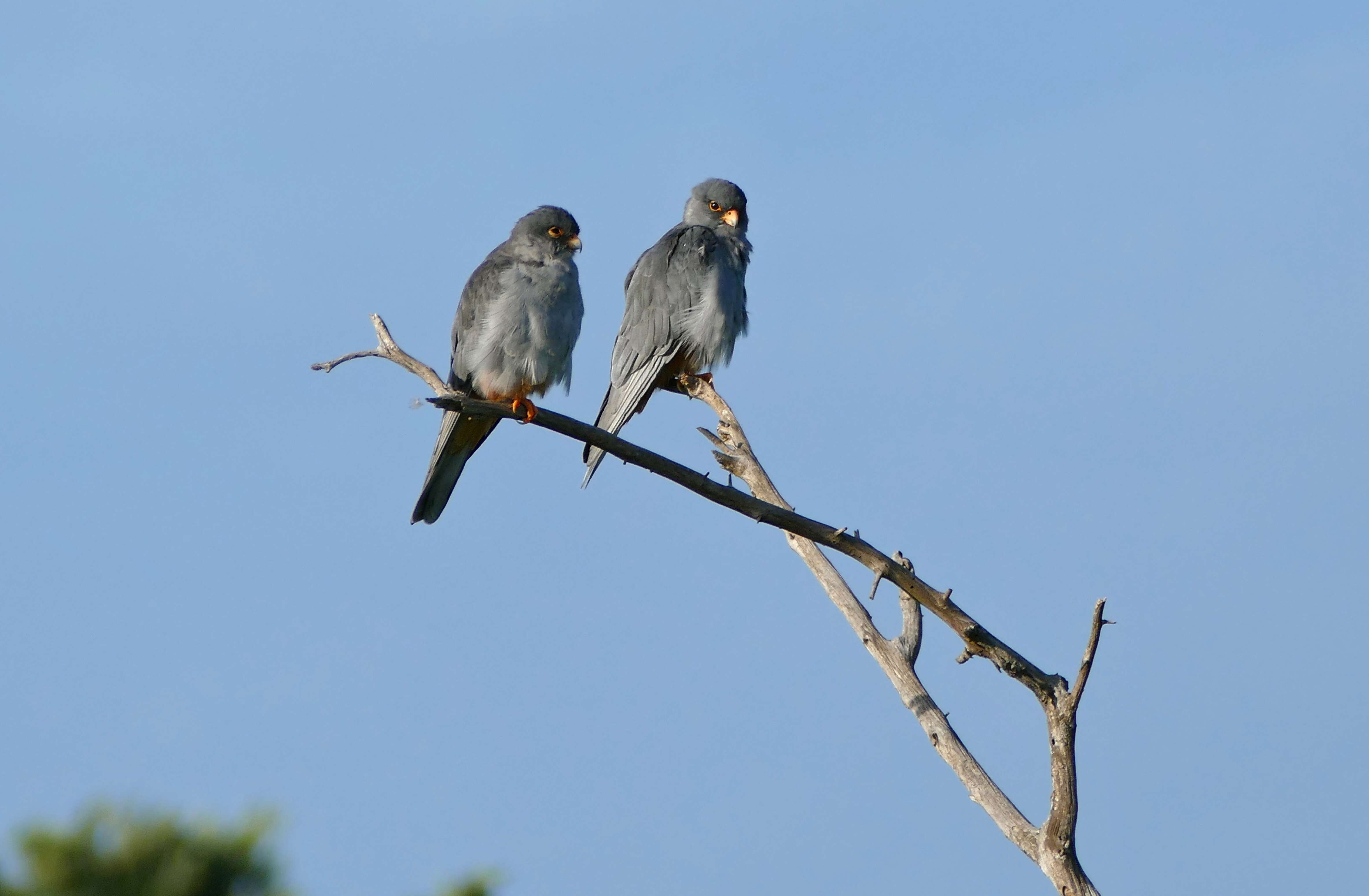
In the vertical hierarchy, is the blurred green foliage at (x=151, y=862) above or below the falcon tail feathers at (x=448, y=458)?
below

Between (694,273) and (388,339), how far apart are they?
278 cm

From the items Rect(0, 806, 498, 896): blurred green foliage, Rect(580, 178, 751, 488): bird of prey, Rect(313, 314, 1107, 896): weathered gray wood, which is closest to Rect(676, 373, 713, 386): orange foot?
Rect(580, 178, 751, 488): bird of prey

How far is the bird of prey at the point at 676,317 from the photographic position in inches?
367

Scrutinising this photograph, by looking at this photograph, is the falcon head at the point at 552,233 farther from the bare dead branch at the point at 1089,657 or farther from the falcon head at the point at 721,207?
the bare dead branch at the point at 1089,657

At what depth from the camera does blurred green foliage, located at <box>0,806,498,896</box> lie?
471 cm

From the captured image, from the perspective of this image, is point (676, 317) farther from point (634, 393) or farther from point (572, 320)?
point (572, 320)

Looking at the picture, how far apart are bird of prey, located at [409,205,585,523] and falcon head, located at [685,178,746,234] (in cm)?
172

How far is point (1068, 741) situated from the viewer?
628 cm

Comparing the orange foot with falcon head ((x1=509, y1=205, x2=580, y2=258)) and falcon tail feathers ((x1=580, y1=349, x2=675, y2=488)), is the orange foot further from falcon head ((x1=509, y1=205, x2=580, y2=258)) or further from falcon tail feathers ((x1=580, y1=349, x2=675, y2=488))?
falcon head ((x1=509, y1=205, x2=580, y2=258))

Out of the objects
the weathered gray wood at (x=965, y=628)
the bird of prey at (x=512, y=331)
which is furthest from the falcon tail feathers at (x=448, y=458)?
the weathered gray wood at (x=965, y=628)

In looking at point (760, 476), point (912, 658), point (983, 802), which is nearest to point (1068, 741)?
point (983, 802)

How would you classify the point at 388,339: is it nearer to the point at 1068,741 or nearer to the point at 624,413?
the point at 624,413

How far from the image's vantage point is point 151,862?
15.8 ft

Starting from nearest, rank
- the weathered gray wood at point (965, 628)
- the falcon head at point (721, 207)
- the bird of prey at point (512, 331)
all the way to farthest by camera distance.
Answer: the weathered gray wood at point (965, 628) < the bird of prey at point (512, 331) < the falcon head at point (721, 207)
